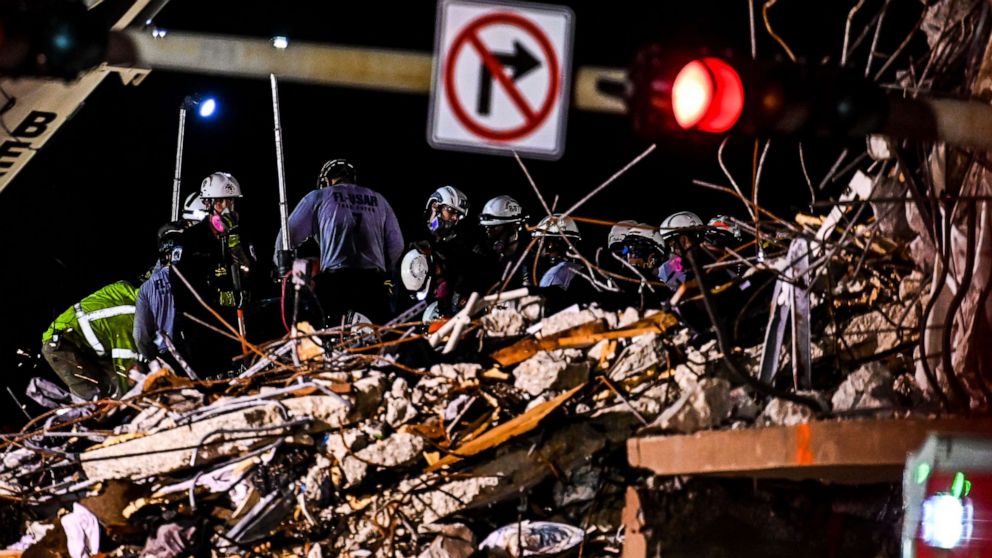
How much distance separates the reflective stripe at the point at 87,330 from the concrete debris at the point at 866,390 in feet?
27.3

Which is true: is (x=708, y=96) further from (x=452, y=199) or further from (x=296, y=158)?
(x=296, y=158)

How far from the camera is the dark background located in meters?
15.3

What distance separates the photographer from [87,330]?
12.3 meters

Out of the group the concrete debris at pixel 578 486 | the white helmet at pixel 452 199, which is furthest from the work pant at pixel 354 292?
the concrete debris at pixel 578 486

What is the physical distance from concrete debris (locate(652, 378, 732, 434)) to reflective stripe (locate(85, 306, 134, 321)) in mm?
7769

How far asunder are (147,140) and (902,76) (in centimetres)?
1277

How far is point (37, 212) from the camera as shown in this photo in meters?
14.9

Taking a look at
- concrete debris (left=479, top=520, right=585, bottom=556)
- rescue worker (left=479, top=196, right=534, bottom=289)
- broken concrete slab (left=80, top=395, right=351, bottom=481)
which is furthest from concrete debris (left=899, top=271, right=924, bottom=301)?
rescue worker (left=479, top=196, right=534, bottom=289)

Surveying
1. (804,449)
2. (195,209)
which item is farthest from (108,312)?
(804,449)

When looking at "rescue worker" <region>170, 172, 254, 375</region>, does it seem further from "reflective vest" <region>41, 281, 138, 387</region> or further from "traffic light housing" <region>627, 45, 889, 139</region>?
"traffic light housing" <region>627, 45, 889, 139</region>

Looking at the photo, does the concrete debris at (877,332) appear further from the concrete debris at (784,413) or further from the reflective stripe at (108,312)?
the reflective stripe at (108,312)

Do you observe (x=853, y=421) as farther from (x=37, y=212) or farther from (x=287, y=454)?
(x=37, y=212)

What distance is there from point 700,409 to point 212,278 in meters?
7.12

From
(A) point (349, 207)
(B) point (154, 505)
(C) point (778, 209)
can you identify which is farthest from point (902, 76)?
(C) point (778, 209)
